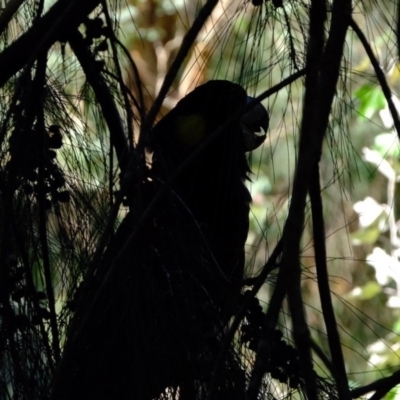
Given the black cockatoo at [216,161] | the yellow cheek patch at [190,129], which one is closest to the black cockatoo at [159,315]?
the black cockatoo at [216,161]

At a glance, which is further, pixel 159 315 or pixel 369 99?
pixel 369 99

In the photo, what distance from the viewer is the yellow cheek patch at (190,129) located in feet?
4.68

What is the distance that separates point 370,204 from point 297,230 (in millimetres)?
2170

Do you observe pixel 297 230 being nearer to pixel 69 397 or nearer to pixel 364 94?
pixel 69 397

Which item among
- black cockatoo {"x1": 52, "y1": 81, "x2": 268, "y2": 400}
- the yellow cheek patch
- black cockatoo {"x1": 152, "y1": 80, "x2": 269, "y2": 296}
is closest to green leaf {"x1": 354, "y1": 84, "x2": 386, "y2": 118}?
black cockatoo {"x1": 152, "y1": 80, "x2": 269, "y2": 296}

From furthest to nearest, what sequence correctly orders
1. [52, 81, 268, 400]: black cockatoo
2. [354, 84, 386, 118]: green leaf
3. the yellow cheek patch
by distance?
[354, 84, 386, 118]: green leaf
the yellow cheek patch
[52, 81, 268, 400]: black cockatoo

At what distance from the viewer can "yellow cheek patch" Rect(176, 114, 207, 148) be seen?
4.68ft

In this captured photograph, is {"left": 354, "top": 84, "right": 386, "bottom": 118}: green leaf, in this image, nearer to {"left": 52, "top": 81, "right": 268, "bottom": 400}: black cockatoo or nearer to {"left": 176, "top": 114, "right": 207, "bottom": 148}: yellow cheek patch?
{"left": 176, "top": 114, "right": 207, "bottom": 148}: yellow cheek patch

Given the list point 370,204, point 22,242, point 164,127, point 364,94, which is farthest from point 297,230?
point 370,204

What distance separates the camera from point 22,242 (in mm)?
1075

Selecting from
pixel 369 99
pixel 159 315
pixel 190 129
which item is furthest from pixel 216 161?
pixel 369 99

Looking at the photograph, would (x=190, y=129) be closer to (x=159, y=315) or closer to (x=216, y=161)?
(x=216, y=161)

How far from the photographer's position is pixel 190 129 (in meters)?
1.54

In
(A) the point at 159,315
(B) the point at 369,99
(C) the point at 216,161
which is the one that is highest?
(B) the point at 369,99
